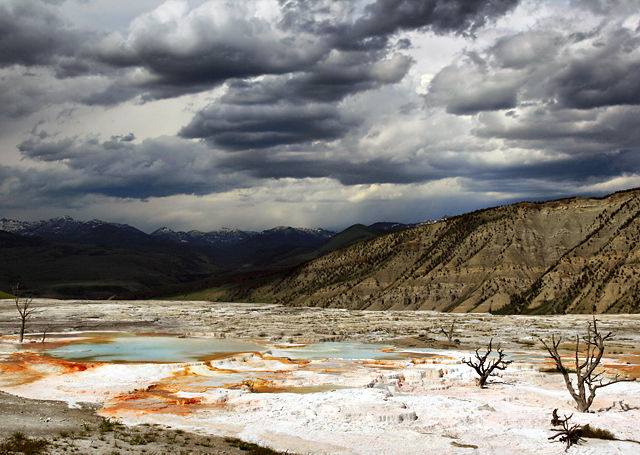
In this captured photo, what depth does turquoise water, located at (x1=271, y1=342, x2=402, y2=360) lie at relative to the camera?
194ft

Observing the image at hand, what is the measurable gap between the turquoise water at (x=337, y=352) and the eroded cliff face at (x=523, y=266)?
271 feet

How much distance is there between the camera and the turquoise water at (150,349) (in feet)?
190

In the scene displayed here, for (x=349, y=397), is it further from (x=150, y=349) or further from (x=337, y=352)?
(x=150, y=349)

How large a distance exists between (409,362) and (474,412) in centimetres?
2222

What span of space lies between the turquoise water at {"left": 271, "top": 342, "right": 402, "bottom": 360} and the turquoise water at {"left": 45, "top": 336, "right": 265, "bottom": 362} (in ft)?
16.5

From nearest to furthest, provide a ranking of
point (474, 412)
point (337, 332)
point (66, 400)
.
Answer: point (474, 412)
point (66, 400)
point (337, 332)

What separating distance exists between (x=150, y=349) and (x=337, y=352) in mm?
22257

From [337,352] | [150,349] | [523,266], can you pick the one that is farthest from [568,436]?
[523,266]

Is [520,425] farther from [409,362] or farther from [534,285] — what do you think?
[534,285]

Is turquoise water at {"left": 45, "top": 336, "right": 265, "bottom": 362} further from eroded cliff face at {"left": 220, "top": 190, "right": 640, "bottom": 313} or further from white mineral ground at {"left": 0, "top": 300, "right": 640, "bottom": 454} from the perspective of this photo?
eroded cliff face at {"left": 220, "top": 190, "right": 640, "bottom": 313}

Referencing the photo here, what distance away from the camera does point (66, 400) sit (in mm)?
34375

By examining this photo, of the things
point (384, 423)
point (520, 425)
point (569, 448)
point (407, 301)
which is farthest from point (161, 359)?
point (407, 301)

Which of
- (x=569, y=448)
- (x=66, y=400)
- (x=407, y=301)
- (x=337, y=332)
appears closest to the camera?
(x=569, y=448)

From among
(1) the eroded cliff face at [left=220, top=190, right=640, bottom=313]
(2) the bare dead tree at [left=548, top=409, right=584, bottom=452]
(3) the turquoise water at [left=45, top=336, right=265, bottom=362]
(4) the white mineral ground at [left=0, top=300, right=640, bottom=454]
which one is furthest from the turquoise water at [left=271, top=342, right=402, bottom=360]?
(1) the eroded cliff face at [left=220, top=190, right=640, bottom=313]
